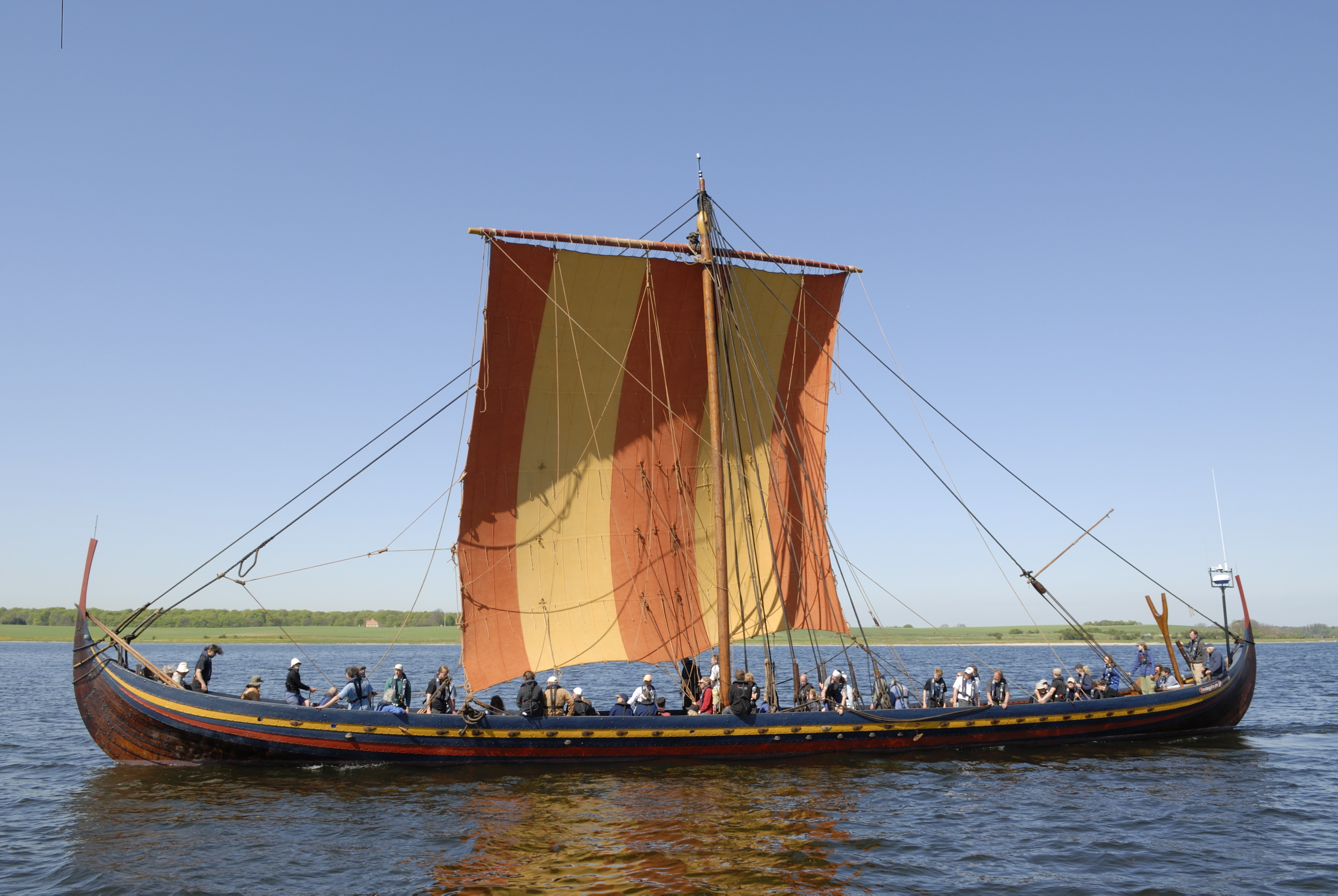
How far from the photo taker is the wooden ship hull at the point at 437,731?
1888 centimetres

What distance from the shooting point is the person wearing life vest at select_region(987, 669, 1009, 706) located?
2312 cm

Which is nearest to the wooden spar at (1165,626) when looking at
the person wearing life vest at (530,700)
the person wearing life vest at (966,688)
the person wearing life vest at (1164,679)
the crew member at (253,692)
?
the person wearing life vest at (1164,679)

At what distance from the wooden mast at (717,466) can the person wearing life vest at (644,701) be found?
69.4 inches

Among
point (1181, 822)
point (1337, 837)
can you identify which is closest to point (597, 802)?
point (1181, 822)

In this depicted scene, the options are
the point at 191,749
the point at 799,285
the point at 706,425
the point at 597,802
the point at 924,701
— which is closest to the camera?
the point at 597,802

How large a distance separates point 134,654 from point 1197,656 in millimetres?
28588

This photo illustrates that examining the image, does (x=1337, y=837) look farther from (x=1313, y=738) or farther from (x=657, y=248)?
(x=657, y=248)

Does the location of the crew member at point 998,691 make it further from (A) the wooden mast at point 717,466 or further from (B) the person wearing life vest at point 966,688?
(A) the wooden mast at point 717,466

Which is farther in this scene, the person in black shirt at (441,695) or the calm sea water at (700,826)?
the person in black shirt at (441,695)

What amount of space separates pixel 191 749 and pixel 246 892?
8.51 m

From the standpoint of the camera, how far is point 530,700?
1947cm

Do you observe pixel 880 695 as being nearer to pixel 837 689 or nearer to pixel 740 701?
pixel 837 689

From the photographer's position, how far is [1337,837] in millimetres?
15398

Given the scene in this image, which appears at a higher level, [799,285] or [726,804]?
[799,285]
